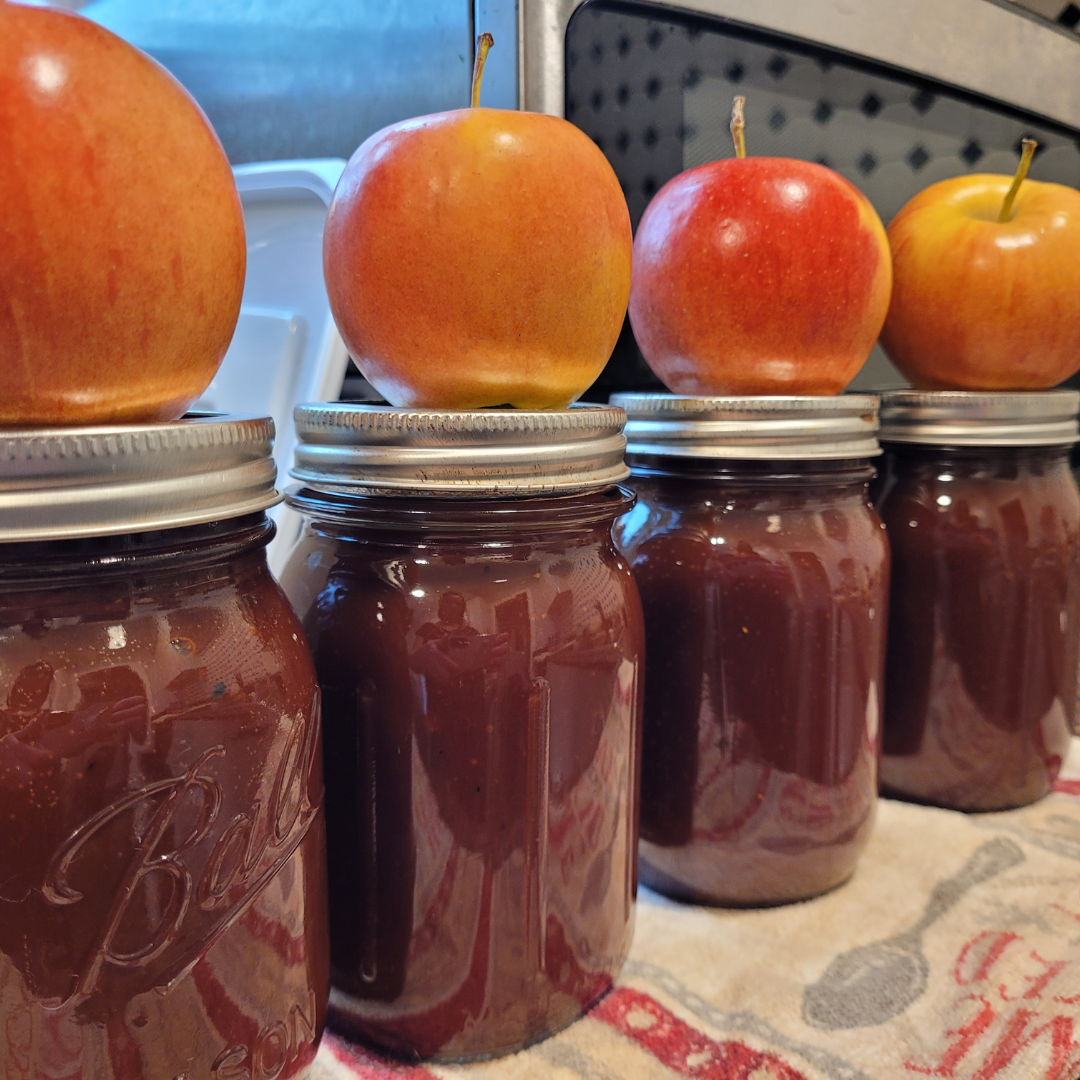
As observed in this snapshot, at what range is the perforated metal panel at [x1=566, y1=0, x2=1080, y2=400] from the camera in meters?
0.74

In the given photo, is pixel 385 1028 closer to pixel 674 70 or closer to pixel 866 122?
pixel 674 70

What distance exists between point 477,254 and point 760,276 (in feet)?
0.70

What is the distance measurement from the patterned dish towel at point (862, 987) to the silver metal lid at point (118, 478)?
0.32 m

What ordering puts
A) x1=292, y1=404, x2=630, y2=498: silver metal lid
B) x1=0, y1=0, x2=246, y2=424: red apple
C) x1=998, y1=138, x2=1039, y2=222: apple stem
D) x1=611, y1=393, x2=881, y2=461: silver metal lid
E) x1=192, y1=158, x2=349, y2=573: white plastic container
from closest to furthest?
1. x1=0, y1=0, x2=246, y2=424: red apple
2. x1=292, y1=404, x2=630, y2=498: silver metal lid
3. x1=611, y1=393, x2=881, y2=461: silver metal lid
4. x1=998, y1=138, x2=1039, y2=222: apple stem
5. x1=192, y1=158, x2=349, y2=573: white plastic container

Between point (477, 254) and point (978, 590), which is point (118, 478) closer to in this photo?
point (477, 254)

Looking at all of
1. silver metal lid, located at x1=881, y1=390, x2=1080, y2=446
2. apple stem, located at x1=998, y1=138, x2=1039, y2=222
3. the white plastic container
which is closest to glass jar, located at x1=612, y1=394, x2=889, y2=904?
silver metal lid, located at x1=881, y1=390, x2=1080, y2=446

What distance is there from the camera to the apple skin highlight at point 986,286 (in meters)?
0.71

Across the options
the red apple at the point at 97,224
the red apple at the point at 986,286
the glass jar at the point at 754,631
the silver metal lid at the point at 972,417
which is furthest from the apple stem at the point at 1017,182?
the red apple at the point at 97,224

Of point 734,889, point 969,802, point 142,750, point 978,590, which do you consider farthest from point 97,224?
point 969,802

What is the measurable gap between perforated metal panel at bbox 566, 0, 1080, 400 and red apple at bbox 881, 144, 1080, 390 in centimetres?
14

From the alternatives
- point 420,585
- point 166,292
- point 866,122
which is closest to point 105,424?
point 166,292

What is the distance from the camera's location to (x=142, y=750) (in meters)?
0.35

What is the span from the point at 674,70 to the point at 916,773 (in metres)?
0.62

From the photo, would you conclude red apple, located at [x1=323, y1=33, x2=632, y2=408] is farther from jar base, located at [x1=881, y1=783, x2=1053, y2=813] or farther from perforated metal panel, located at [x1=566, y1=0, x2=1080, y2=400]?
jar base, located at [x1=881, y1=783, x2=1053, y2=813]
